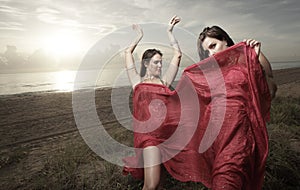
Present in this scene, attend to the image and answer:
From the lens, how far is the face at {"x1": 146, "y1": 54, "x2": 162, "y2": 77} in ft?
10.5

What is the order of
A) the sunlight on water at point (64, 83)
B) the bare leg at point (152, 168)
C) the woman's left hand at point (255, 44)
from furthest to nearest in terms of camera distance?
the sunlight on water at point (64, 83)
the bare leg at point (152, 168)
the woman's left hand at point (255, 44)

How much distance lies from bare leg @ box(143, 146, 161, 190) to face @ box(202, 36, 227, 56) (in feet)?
4.00

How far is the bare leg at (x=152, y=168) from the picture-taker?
2428 millimetres

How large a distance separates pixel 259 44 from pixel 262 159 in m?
1.02

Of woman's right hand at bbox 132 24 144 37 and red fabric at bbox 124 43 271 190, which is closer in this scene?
red fabric at bbox 124 43 271 190

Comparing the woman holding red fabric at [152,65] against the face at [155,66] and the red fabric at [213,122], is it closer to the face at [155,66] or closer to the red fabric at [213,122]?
the face at [155,66]

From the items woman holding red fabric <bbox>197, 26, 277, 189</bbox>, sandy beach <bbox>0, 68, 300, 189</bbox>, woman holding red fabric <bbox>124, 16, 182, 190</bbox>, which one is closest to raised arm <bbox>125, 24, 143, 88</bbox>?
woman holding red fabric <bbox>124, 16, 182, 190</bbox>

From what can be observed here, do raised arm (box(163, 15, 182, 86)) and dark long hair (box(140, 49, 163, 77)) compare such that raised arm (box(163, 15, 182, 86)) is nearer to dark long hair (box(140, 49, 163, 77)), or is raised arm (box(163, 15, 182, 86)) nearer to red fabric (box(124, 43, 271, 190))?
dark long hair (box(140, 49, 163, 77))

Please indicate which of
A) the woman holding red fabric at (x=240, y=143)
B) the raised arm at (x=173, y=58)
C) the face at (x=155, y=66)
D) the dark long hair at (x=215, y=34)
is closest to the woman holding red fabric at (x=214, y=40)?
the dark long hair at (x=215, y=34)

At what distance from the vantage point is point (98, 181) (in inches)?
165

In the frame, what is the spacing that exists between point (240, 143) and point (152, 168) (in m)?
0.99

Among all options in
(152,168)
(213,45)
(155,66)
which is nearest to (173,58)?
(155,66)

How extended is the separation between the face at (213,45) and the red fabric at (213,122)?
0.12 m

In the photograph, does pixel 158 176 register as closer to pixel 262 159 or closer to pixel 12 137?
pixel 262 159
